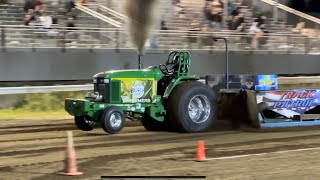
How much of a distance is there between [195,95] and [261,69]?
12.2 metres

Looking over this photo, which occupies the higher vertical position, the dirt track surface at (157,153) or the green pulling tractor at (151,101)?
the green pulling tractor at (151,101)

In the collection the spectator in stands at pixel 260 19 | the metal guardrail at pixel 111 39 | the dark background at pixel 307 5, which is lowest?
the metal guardrail at pixel 111 39

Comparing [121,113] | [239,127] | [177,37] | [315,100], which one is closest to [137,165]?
[121,113]

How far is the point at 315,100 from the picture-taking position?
13547 millimetres

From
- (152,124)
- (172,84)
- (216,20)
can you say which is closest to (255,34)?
(216,20)

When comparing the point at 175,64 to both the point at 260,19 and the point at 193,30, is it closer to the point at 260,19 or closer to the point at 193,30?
the point at 193,30

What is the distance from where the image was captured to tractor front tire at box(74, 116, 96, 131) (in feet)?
40.5

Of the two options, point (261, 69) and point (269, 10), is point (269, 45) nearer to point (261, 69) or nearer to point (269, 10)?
point (261, 69)

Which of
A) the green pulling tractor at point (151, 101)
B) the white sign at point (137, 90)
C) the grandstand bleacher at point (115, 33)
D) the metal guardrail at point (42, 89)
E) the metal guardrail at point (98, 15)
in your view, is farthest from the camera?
the metal guardrail at point (98, 15)

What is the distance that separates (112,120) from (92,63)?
7.89m

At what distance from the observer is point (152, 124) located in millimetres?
12930

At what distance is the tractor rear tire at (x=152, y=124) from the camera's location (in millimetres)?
12704

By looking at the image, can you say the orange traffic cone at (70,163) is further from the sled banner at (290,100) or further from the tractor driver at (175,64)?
the sled banner at (290,100)

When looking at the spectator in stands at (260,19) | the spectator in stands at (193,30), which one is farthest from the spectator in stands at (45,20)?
the spectator in stands at (260,19)
